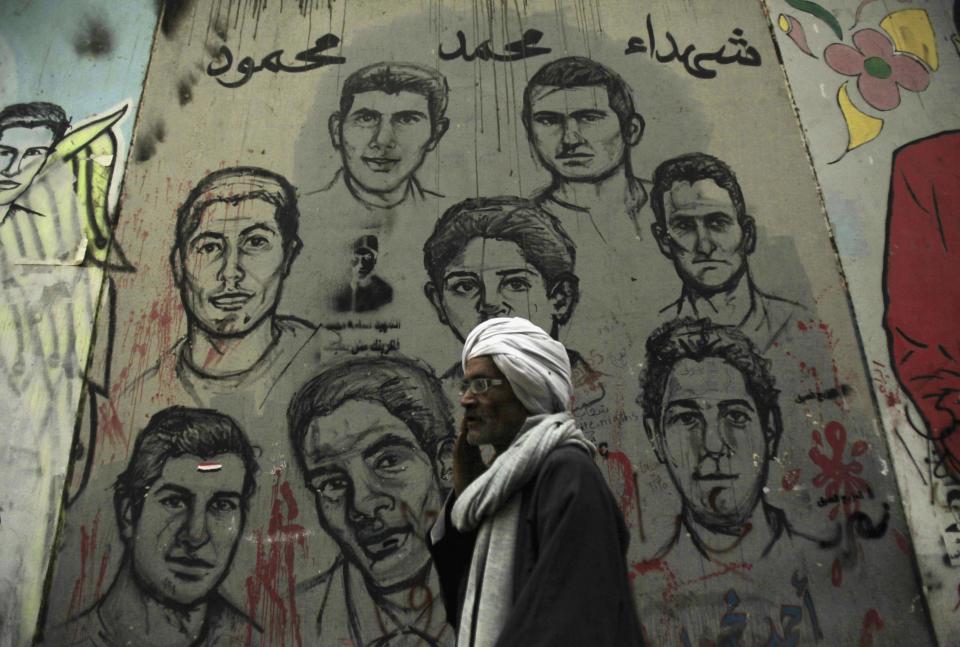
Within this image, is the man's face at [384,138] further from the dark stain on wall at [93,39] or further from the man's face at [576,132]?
the dark stain on wall at [93,39]

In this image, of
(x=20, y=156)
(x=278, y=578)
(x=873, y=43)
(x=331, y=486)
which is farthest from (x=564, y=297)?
(x=20, y=156)

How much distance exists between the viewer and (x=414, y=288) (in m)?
4.59

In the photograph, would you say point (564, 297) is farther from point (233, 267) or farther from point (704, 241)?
Answer: point (233, 267)

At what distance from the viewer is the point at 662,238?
4699mm

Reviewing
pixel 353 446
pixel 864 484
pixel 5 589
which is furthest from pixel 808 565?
pixel 5 589

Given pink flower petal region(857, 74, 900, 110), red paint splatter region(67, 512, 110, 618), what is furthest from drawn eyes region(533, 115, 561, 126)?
red paint splatter region(67, 512, 110, 618)

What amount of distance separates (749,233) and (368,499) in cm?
261

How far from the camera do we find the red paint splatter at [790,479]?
4184mm

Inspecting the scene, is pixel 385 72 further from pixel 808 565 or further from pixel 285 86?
pixel 808 565

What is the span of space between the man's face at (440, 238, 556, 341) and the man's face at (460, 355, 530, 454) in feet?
6.66

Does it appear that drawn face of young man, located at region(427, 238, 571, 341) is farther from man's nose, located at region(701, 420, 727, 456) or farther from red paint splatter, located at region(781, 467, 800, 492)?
red paint splatter, located at region(781, 467, 800, 492)

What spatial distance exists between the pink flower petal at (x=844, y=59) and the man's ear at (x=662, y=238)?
167 centimetres

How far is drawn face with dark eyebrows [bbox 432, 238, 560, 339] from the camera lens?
450cm

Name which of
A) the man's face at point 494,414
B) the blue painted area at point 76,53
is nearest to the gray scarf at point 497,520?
the man's face at point 494,414
